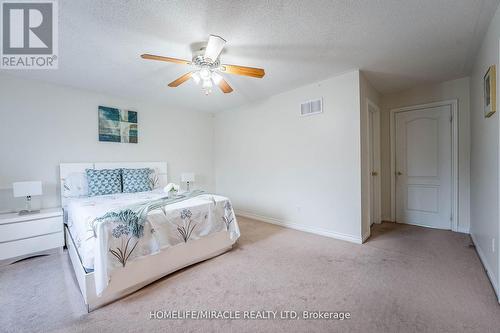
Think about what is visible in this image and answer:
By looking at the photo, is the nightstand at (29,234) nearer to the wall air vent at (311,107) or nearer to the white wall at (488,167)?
the wall air vent at (311,107)

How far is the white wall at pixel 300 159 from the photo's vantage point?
3.06 meters

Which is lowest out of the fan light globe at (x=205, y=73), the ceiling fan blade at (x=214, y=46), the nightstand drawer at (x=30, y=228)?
the nightstand drawer at (x=30, y=228)

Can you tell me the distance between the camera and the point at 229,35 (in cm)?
208

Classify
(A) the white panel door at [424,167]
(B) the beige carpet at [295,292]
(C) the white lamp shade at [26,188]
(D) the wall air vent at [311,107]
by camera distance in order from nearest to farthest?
(B) the beige carpet at [295,292] → (C) the white lamp shade at [26,188] → (D) the wall air vent at [311,107] → (A) the white panel door at [424,167]

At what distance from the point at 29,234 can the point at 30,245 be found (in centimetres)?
14

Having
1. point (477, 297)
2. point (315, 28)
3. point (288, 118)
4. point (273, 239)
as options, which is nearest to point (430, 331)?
point (477, 297)

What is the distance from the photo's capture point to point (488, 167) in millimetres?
2086

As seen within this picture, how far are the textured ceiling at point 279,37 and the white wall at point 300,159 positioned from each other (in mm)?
496

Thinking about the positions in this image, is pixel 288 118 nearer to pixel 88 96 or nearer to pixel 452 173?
pixel 452 173

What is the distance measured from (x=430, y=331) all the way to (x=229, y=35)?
290 centimetres

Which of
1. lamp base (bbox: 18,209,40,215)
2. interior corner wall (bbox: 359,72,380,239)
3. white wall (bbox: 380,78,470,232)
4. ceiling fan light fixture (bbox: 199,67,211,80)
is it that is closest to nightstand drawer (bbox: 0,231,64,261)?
lamp base (bbox: 18,209,40,215)

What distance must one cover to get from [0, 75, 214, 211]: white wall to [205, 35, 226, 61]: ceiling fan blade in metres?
2.77

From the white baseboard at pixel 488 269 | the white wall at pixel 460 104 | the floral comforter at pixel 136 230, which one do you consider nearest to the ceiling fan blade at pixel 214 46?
the floral comforter at pixel 136 230

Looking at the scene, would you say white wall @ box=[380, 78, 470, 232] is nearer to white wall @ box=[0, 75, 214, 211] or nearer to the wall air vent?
the wall air vent
